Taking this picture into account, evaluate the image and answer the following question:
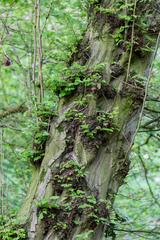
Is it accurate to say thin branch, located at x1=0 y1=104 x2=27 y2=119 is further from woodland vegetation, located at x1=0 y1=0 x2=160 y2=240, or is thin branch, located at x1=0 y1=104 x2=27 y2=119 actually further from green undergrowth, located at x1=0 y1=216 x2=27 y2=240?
green undergrowth, located at x1=0 y1=216 x2=27 y2=240

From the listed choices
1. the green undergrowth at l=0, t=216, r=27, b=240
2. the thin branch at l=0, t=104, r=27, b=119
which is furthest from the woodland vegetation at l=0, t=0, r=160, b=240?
the thin branch at l=0, t=104, r=27, b=119

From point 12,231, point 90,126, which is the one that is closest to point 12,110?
point 90,126

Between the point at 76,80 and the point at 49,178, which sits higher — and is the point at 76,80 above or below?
above

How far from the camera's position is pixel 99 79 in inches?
84.0

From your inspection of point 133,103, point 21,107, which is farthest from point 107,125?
point 21,107

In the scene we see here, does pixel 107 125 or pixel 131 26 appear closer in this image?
pixel 107 125

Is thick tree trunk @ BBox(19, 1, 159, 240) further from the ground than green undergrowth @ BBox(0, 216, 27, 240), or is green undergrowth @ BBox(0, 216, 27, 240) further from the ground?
thick tree trunk @ BBox(19, 1, 159, 240)

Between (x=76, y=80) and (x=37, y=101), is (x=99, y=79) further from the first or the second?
(x=37, y=101)

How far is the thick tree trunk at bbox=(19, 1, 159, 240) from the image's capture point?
6.42 feet

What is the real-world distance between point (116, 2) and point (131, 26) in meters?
0.16

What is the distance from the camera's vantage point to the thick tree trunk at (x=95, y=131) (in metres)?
1.96

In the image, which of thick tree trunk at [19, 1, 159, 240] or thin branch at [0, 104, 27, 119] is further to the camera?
thin branch at [0, 104, 27, 119]

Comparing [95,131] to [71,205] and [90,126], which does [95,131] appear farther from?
[71,205]

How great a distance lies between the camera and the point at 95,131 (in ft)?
6.73
